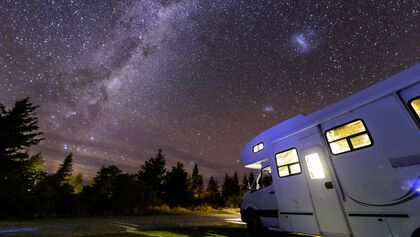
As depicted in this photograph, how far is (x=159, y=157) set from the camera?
39.4 m

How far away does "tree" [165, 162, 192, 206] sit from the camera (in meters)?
37.3

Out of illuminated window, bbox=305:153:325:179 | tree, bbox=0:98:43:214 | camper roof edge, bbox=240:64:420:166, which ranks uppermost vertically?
tree, bbox=0:98:43:214

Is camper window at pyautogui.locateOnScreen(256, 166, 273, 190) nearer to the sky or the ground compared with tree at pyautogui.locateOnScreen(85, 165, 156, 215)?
nearer to the ground

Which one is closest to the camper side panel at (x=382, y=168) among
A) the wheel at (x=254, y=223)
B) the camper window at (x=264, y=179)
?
the camper window at (x=264, y=179)

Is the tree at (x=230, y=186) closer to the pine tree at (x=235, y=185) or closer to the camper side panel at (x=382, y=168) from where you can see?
the pine tree at (x=235, y=185)

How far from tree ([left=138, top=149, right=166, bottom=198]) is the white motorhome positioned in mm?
32937

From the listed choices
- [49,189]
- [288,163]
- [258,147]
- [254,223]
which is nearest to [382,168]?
[288,163]

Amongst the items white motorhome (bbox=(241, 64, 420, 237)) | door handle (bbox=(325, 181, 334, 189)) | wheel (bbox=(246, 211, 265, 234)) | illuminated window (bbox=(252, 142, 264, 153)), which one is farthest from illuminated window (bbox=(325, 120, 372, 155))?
wheel (bbox=(246, 211, 265, 234))

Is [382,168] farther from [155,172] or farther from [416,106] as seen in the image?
[155,172]

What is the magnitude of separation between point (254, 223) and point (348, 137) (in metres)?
4.54

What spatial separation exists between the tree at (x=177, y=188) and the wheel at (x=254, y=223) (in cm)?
3036

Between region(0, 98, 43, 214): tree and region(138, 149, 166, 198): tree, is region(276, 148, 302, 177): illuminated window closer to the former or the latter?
region(0, 98, 43, 214): tree

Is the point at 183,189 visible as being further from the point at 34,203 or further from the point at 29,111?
the point at 34,203

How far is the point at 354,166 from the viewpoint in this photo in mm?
4719
